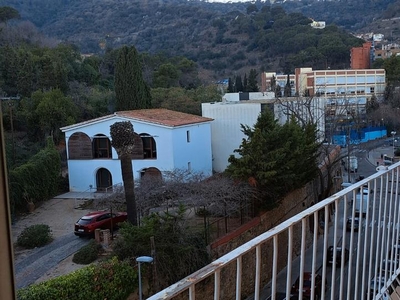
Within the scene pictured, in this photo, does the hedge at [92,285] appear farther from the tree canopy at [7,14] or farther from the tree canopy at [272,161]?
the tree canopy at [7,14]

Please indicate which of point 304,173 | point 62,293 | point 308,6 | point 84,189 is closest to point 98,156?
point 84,189

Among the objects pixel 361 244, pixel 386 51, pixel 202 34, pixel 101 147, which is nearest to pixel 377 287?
pixel 361 244

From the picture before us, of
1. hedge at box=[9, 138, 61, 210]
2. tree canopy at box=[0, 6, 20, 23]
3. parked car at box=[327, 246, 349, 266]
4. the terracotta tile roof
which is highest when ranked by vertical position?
tree canopy at box=[0, 6, 20, 23]

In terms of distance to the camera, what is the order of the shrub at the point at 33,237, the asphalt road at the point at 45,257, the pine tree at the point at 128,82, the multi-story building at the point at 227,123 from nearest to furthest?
the asphalt road at the point at 45,257
the shrub at the point at 33,237
the multi-story building at the point at 227,123
the pine tree at the point at 128,82

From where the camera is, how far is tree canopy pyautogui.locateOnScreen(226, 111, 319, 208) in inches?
413

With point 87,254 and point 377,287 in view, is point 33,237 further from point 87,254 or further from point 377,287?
point 377,287

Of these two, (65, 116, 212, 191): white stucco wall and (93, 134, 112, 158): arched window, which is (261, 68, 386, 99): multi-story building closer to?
(65, 116, 212, 191): white stucco wall

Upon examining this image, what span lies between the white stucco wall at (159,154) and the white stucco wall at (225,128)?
3.99ft

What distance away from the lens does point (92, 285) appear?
6.76 metres

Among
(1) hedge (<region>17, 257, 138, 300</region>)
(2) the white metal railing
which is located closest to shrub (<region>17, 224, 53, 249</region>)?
(1) hedge (<region>17, 257, 138, 300</region>)

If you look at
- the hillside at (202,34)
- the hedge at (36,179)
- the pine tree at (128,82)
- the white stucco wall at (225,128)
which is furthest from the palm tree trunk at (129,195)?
the hillside at (202,34)

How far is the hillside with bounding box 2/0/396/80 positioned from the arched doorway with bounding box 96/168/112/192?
31974mm

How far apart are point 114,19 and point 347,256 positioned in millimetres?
65878

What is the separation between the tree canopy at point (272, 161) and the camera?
10492mm
